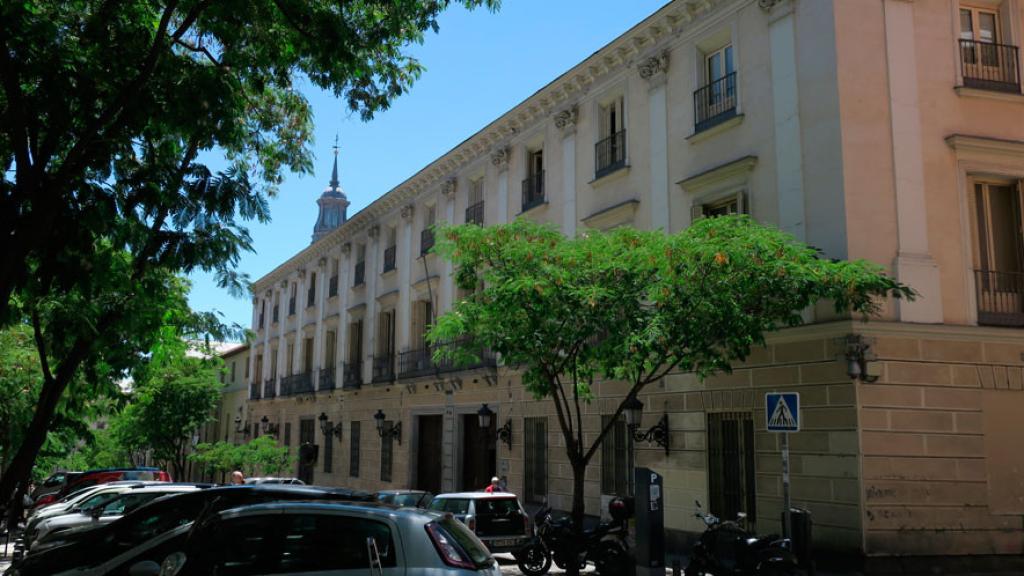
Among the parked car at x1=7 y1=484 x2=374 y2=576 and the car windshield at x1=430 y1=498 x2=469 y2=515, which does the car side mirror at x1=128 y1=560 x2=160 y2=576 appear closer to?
the parked car at x1=7 y1=484 x2=374 y2=576

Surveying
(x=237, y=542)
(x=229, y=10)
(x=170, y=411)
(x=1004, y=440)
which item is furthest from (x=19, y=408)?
(x=1004, y=440)

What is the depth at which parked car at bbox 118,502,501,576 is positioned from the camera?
6.44 meters

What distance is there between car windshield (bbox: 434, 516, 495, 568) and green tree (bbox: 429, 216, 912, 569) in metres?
6.31

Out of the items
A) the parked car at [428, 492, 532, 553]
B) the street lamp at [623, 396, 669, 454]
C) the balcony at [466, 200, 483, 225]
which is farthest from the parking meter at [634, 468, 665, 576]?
the balcony at [466, 200, 483, 225]

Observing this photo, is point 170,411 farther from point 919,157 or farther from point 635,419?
point 919,157

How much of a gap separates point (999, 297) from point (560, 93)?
11.6 meters

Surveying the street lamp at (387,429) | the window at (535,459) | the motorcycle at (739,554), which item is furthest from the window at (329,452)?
the motorcycle at (739,554)

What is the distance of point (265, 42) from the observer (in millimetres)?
10719

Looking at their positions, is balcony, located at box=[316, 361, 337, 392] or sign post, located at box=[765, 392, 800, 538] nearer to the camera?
sign post, located at box=[765, 392, 800, 538]

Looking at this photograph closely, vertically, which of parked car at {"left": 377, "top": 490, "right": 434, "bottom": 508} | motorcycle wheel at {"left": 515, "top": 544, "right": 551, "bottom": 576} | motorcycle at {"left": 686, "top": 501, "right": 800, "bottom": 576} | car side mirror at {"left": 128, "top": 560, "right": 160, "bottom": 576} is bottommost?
motorcycle wheel at {"left": 515, "top": 544, "right": 551, "bottom": 576}

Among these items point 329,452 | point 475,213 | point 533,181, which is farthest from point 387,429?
point 533,181

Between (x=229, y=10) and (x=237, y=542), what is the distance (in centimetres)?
574

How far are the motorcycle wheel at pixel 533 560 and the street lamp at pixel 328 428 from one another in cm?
2266

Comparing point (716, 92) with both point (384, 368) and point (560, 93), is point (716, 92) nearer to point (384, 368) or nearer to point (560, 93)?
point (560, 93)
